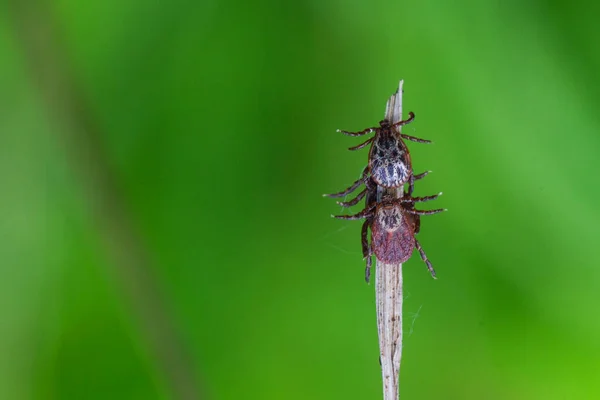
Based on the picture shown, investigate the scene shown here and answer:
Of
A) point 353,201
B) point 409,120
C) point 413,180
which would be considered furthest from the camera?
point 353,201

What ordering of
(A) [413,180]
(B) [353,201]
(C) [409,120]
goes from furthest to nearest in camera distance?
(B) [353,201] → (A) [413,180] → (C) [409,120]

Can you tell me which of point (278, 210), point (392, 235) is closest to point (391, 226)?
point (392, 235)

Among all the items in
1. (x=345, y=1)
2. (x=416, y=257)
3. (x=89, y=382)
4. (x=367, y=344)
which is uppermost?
(x=345, y=1)

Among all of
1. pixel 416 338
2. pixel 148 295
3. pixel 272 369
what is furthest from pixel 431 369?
pixel 148 295

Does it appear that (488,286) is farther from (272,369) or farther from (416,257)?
(272,369)

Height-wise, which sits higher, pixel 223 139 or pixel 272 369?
pixel 223 139

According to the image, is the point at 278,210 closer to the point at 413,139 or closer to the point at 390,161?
the point at 390,161

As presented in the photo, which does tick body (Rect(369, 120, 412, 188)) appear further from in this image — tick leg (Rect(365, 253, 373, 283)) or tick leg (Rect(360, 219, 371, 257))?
tick leg (Rect(365, 253, 373, 283))

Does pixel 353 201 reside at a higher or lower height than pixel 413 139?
lower
